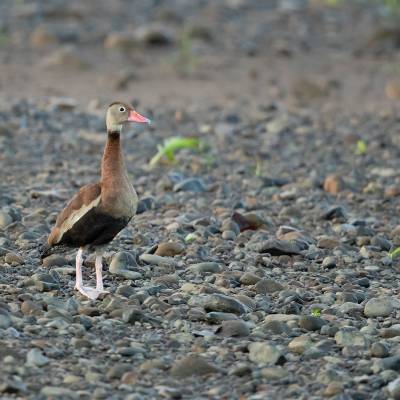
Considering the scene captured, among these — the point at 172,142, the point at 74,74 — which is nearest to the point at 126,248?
the point at 172,142

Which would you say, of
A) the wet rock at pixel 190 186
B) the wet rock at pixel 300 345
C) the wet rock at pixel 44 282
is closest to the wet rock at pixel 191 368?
the wet rock at pixel 300 345

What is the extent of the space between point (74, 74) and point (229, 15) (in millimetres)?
3876

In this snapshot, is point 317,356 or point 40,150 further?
point 40,150

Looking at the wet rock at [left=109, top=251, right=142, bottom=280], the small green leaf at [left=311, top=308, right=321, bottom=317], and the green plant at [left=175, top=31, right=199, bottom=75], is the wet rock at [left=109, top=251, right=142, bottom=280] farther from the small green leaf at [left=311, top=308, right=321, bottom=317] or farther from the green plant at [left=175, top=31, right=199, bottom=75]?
the green plant at [left=175, top=31, right=199, bottom=75]

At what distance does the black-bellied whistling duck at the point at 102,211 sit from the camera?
6.93 metres

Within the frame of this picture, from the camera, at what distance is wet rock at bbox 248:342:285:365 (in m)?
6.13

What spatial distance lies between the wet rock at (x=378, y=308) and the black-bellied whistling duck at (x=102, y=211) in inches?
58.2

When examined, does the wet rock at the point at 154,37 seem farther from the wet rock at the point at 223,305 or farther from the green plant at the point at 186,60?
the wet rock at the point at 223,305

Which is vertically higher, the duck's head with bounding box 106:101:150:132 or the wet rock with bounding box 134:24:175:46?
the wet rock with bounding box 134:24:175:46

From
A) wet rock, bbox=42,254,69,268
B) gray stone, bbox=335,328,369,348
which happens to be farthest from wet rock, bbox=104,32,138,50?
gray stone, bbox=335,328,369,348

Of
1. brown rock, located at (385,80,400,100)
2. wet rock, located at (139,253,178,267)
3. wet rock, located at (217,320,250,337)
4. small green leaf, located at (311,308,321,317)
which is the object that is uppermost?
brown rock, located at (385,80,400,100)

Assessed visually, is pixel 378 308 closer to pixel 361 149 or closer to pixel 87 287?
pixel 87 287

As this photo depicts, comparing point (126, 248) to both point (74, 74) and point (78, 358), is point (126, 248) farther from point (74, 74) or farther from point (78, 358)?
point (74, 74)

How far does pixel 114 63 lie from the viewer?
16.7 meters
